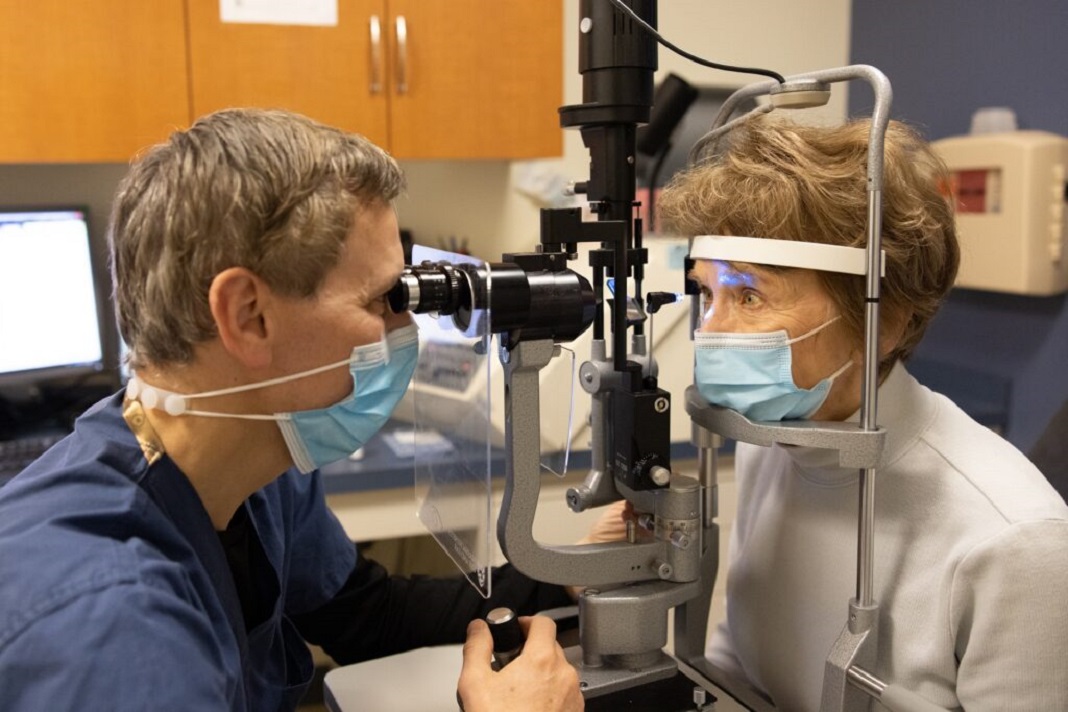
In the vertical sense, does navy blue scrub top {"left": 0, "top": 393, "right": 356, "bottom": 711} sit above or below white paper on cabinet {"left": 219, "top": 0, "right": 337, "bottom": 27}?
below

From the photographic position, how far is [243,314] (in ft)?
3.08

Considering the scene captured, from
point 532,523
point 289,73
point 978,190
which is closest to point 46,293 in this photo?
point 289,73

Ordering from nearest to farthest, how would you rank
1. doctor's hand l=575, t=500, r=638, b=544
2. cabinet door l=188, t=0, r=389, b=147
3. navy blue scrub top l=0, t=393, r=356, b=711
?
navy blue scrub top l=0, t=393, r=356, b=711, doctor's hand l=575, t=500, r=638, b=544, cabinet door l=188, t=0, r=389, b=147

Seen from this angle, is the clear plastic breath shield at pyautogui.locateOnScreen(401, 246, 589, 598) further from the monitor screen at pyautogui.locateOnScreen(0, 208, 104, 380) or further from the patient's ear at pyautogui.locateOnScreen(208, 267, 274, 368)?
the monitor screen at pyautogui.locateOnScreen(0, 208, 104, 380)

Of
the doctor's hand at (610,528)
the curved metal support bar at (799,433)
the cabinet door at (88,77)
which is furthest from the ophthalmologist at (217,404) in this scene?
the cabinet door at (88,77)

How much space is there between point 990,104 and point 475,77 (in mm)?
1370

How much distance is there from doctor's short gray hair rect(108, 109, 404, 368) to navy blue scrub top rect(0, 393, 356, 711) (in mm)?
137

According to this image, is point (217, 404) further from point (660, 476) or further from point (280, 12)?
point (280, 12)

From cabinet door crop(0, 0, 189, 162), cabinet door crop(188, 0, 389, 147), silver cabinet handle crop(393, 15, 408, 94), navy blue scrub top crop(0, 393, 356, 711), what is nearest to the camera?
navy blue scrub top crop(0, 393, 356, 711)

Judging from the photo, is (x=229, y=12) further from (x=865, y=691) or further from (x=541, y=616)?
(x=865, y=691)

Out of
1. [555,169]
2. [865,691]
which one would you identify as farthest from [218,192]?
[555,169]

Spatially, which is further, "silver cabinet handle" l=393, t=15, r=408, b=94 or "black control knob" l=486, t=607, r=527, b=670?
"silver cabinet handle" l=393, t=15, r=408, b=94

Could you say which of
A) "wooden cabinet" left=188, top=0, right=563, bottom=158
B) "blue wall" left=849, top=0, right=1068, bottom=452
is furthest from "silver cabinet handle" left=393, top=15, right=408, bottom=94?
"blue wall" left=849, top=0, right=1068, bottom=452

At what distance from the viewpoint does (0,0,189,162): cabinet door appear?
199 cm
